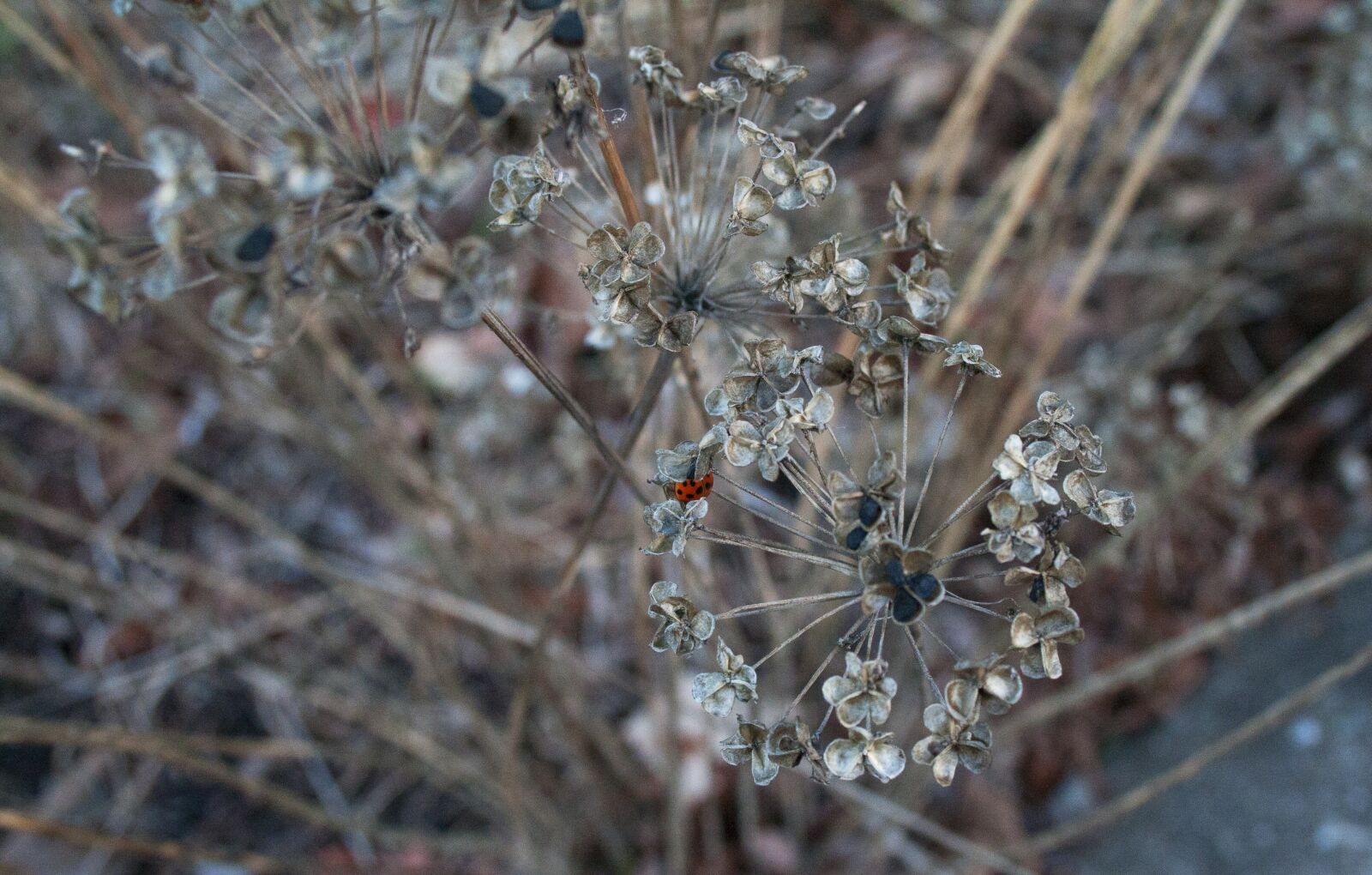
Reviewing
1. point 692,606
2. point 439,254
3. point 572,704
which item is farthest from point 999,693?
point 572,704

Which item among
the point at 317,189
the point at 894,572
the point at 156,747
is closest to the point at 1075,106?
the point at 894,572

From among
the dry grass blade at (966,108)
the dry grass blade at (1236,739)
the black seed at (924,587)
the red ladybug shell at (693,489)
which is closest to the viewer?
the black seed at (924,587)

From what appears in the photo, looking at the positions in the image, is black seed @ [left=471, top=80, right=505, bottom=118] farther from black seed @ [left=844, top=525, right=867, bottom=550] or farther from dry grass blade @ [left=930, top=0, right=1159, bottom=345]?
dry grass blade @ [left=930, top=0, right=1159, bottom=345]

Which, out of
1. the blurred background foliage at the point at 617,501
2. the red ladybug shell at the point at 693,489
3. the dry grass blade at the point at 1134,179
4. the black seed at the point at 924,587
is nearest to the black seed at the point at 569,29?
the red ladybug shell at the point at 693,489

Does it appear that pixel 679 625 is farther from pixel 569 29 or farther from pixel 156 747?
pixel 156 747

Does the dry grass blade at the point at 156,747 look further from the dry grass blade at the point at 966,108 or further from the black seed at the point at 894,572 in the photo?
the dry grass blade at the point at 966,108

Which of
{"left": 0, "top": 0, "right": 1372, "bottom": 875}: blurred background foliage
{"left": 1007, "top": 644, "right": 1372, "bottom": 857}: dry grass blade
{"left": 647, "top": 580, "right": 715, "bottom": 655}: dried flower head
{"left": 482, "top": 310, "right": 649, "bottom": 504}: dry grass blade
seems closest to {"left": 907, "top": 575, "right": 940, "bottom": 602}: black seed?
{"left": 647, "top": 580, "right": 715, "bottom": 655}: dried flower head

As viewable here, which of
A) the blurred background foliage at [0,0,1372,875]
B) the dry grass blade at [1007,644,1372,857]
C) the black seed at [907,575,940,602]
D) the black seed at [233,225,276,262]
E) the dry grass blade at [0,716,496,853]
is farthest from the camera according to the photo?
the blurred background foliage at [0,0,1372,875]
